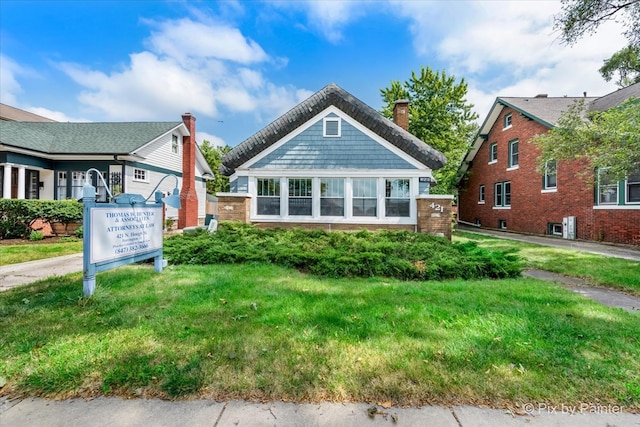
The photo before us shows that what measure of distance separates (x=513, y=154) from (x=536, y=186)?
2882 mm

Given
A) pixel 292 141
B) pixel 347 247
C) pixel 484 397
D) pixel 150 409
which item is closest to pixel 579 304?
pixel 484 397

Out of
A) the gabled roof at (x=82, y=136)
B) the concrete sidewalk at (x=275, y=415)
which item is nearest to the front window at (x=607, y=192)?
the concrete sidewalk at (x=275, y=415)

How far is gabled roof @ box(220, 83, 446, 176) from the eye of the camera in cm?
1127

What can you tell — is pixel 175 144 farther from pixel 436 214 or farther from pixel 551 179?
pixel 551 179

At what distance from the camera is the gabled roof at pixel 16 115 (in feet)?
71.1

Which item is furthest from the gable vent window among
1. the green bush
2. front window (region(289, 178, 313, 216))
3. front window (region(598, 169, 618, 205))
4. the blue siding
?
front window (region(598, 169, 618, 205))

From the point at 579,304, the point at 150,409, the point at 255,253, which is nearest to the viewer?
the point at 150,409

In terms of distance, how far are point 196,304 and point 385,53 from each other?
13.7 meters

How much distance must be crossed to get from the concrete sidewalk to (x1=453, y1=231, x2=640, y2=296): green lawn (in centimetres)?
499

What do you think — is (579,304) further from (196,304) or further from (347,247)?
(196,304)

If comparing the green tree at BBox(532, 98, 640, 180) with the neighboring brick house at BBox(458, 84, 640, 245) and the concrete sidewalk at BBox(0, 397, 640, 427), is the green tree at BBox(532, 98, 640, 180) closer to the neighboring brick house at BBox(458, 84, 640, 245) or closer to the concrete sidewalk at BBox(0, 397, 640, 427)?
the neighboring brick house at BBox(458, 84, 640, 245)

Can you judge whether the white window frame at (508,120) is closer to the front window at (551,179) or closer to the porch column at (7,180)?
the front window at (551,179)

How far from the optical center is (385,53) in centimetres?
1352

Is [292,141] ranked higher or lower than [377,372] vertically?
higher
